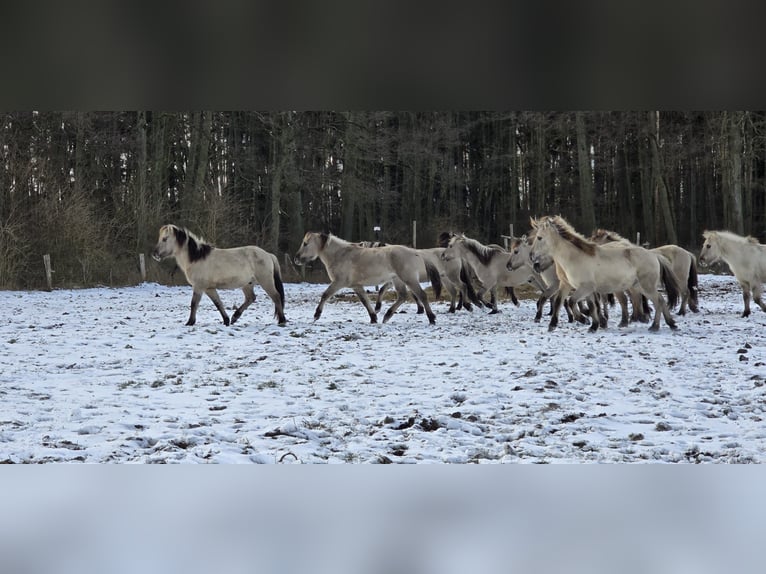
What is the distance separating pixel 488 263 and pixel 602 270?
8.43 ft

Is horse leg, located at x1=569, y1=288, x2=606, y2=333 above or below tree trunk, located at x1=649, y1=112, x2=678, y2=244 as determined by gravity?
below

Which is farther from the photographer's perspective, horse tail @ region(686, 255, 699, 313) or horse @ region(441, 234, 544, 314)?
horse @ region(441, 234, 544, 314)

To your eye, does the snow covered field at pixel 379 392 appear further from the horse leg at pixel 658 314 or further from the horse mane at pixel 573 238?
the horse mane at pixel 573 238

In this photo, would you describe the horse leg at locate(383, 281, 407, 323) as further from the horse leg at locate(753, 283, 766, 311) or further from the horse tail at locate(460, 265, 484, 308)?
the horse leg at locate(753, 283, 766, 311)

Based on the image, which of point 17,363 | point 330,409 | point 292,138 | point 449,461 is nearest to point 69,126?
point 292,138

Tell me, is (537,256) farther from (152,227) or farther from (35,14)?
(152,227)

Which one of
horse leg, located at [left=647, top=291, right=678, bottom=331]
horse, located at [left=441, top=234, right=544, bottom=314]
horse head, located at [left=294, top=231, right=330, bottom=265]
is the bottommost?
horse leg, located at [left=647, top=291, right=678, bottom=331]

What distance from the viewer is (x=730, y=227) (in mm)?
16203

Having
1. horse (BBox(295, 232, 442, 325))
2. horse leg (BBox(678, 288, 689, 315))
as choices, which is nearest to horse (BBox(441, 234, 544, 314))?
horse (BBox(295, 232, 442, 325))

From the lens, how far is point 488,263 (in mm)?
10141

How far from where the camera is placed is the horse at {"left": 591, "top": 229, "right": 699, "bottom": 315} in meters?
9.20

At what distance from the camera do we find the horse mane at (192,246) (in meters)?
8.56

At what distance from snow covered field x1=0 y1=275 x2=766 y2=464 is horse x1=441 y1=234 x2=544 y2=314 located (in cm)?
157

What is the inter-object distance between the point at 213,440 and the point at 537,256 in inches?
213
